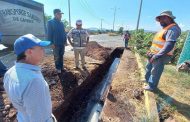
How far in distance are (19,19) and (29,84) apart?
36.8 feet

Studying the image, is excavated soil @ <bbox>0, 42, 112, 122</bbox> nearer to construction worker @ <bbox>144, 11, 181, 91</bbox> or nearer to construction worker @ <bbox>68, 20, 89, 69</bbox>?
construction worker @ <bbox>68, 20, 89, 69</bbox>

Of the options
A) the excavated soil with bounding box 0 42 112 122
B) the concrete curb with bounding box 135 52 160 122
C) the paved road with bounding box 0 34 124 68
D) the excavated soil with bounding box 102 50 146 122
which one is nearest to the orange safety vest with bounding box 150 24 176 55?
the concrete curb with bounding box 135 52 160 122

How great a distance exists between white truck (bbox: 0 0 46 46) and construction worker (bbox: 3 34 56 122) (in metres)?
9.66

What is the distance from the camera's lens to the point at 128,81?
5957 mm

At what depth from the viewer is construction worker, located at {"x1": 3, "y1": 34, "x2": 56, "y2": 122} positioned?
153 centimetres

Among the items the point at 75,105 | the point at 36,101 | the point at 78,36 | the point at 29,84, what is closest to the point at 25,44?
the point at 29,84

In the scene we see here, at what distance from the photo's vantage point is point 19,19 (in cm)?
1164

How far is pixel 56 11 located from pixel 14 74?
434 centimetres

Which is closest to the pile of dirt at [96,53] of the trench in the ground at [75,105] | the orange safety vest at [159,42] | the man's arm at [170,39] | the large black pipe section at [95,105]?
the large black pipe section at [95,105]

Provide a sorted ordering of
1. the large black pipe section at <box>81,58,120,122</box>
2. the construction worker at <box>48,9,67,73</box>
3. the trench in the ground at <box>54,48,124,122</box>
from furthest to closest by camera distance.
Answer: the construction worker at <box>48,9,67,73</box>, the large black pipe section at <box>81,58,120,122</box>, the trench in the ground at <box>54,48,124,122</box>

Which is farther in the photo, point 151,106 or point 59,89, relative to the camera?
point 59,89

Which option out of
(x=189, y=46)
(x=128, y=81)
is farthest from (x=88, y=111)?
(x=189, y=46)

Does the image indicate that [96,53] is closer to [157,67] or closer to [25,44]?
[157,67]

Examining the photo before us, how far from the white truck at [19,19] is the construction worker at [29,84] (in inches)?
380
